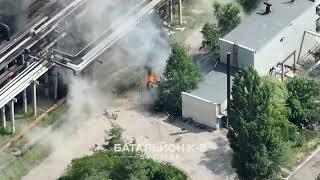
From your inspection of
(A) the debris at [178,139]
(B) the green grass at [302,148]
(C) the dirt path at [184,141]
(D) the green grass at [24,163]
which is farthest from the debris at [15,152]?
(B) the green grass at [302,148]

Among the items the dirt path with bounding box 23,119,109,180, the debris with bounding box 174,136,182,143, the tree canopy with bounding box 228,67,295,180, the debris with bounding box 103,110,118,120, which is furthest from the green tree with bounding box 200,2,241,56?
the dirt path with bounding box 23,119,109,180

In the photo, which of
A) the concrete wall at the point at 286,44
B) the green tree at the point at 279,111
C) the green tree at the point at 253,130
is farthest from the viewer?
the concrete wall at the point at 286,44

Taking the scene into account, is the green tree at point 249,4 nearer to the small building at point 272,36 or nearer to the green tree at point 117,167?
the small building at point 272,36

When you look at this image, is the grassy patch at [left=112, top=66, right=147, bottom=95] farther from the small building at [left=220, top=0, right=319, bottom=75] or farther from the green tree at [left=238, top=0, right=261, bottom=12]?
the green tree at [left=238, top=0, right=261, bottom=12]

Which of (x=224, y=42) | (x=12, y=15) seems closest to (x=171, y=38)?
(x=224, y=42)

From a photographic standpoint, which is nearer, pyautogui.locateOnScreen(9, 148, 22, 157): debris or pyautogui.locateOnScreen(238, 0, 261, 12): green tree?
pyautogui.locateOnScreen(9, 148, 22, 157): debris

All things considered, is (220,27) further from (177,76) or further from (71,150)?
(71,150)

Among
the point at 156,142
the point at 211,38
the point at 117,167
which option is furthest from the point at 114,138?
the point at 211,38
